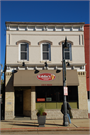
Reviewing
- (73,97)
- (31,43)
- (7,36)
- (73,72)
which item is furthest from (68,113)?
(7,36)

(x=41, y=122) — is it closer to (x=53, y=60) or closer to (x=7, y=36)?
(x=53, y=60)

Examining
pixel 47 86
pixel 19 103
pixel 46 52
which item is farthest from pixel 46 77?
pixel 19 103

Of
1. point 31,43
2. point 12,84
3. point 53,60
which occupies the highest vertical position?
point 31,43

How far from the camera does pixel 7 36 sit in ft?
55.0

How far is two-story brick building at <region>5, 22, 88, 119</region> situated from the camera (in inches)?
625

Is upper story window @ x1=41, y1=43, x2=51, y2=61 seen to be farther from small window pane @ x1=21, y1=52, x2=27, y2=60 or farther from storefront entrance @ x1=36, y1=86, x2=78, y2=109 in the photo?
storefront entrance @ x1=36, y1=86, x2=78, y2=109

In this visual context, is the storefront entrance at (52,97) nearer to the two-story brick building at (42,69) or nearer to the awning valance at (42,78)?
the two-story brick building at (42,69)

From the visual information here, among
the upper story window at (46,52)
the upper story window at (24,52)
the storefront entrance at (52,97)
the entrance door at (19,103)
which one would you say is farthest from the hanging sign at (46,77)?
the entrance door at (19,103)

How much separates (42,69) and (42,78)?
102 centimetres

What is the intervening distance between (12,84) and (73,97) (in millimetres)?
5705

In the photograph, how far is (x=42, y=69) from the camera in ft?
54.5

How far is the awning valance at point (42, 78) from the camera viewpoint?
51.5 ft

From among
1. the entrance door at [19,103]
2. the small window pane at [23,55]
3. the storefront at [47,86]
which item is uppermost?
the small window pane at [23,55]

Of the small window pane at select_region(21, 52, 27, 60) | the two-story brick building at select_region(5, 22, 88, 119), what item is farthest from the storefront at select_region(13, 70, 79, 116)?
the small window pane at select_region(21, 52, 27, 60)
